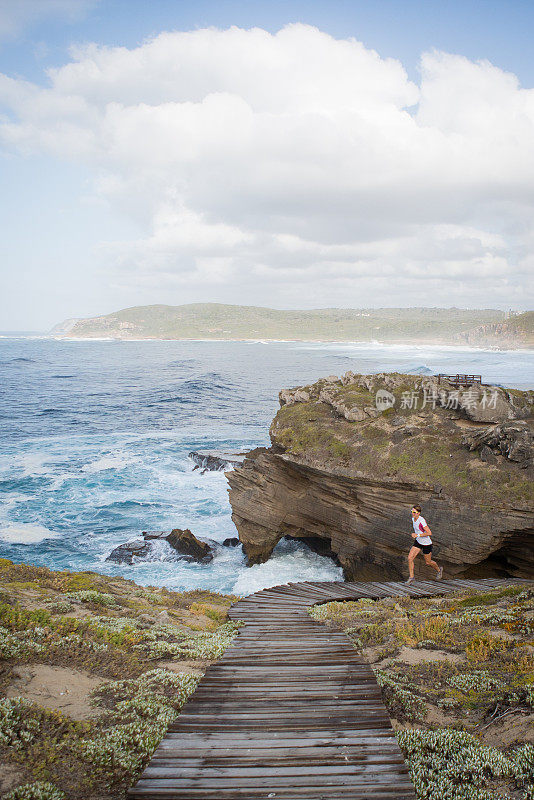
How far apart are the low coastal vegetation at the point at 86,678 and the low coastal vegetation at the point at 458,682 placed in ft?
11.2

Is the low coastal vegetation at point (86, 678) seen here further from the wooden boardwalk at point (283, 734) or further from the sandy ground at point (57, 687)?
the wooden boardwalk at point (283, 734)

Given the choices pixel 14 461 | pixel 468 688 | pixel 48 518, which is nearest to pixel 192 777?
pixel 468 688

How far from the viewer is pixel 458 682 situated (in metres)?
7.66

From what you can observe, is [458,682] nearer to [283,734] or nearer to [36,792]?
[283,734]

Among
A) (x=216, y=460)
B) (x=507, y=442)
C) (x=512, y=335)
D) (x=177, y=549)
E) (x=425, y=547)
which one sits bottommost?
(x=177, y=549)

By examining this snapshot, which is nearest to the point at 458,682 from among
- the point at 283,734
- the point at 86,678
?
the point at 283,734

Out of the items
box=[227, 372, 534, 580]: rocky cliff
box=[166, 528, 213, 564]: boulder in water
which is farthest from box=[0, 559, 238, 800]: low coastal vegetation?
box=[166, 528, 213, 564]: boulder in water

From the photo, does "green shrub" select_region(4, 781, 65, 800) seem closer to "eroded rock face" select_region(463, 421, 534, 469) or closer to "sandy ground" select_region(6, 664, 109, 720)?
"sandy ground" select_region(6, 664, 109, 720)

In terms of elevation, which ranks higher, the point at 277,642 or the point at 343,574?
the point at 277,642

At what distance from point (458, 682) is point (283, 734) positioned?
3.60 meters

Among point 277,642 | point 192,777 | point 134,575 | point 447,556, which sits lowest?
point 134,575

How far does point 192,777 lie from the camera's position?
5148 mm

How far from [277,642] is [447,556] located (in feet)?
34.0

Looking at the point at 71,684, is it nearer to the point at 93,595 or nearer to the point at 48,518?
the point at 93,595
